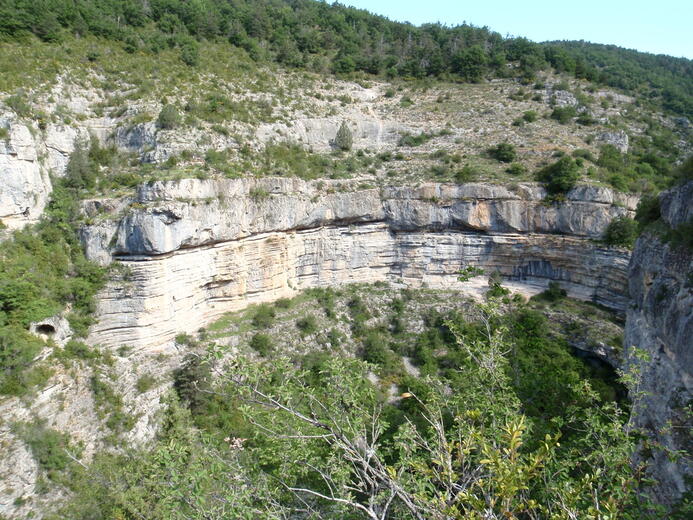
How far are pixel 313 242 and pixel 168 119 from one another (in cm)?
1131

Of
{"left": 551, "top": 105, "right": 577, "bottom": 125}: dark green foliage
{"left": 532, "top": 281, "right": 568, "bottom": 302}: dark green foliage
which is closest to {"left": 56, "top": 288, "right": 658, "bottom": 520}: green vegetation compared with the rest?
{"left": 532, "top": 281, "right": 568, "bottom": 302}: dark green foliage

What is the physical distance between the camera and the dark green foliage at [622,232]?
22.9m

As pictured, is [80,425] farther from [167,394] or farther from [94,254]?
[94,254]

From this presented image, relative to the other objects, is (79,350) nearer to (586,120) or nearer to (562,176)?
Answer: (562,176)

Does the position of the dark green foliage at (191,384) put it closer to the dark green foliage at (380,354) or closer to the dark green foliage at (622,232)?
the dark green foliage at (380,354)

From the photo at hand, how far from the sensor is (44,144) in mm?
20938

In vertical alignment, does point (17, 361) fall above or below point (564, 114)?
below

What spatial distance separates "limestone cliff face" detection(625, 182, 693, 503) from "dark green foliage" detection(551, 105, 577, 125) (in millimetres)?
22341

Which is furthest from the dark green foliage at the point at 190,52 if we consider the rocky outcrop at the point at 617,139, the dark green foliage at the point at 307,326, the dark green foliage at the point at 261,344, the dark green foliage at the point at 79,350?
the rocky outcrop at the point at 617,139

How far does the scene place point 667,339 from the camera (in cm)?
1073

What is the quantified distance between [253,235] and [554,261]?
19.7 meters

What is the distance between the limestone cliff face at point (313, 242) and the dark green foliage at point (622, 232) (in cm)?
60

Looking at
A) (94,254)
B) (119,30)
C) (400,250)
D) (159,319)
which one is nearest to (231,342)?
(159,319)

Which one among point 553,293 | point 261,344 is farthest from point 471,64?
point 261,344
